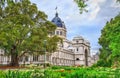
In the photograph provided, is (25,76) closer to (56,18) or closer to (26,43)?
(26,43)

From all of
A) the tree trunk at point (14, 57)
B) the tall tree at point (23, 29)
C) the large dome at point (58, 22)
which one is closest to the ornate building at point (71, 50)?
the large dome at point (58, 22)

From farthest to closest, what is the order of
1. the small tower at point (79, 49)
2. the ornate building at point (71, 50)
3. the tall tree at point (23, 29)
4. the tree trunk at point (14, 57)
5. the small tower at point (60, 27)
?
1. the small tower at point (79, 49)
2. the small tower at point (60, 27)
3. the ornate building at point (71, 50)
4. the tree trunk at point (14, 57)
5. the tall tree at point (23, 29)

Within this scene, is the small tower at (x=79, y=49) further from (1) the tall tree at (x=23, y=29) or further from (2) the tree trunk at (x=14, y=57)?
(2) the tree trunk at (x=14, y=57)

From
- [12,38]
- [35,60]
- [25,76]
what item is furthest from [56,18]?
[25,76]

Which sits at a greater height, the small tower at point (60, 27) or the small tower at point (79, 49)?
the small tower at point (60, 27)

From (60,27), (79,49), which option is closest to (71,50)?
(79,49)

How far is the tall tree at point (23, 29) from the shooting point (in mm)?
47472

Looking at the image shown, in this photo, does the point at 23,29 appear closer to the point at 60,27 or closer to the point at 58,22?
the point at 60,27

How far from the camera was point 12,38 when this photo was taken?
45375mm

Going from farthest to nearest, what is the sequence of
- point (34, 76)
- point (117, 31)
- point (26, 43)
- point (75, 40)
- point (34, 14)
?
point (75, 40) → point (34, 14) → point (26, 43) → point (117, 31) → point (34, 76)

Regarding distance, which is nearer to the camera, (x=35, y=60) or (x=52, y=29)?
(x=52, y=29)

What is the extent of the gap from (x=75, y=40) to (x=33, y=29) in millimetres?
87830

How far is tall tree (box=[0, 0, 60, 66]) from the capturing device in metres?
47.5

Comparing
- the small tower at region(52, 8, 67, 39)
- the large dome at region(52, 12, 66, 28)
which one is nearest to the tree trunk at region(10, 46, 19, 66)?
the small tower at region(52, 8, 67, 39)
